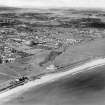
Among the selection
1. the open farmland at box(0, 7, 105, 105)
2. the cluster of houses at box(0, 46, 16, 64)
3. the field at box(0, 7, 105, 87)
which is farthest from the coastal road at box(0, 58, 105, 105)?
the cluster of houses at box(0, 46, 16, 64)

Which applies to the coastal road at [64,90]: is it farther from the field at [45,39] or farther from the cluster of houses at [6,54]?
the cluster of houses at [6,54]

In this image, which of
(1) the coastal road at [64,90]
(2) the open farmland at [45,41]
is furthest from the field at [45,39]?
(1) the coastal road at [64,90]

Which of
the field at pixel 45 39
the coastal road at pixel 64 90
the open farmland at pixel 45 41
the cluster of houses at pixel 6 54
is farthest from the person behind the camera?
the cluster of houses at pixel 6 54

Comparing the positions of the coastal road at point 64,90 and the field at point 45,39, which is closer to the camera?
the coastal road at point 64,90

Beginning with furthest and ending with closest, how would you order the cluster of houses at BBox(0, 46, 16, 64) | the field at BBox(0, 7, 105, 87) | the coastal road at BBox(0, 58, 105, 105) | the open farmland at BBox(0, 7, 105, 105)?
the cluster of houses at BBox(0, 46, 16, 64) → the field at BBox(0, 7, 105, 87) → the open farmland at BBox(0, 7, 105, 105) → the coastal road at BBox(0, 58, 105, 105)

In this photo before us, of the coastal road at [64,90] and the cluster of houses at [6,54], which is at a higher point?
the coastal road at [64,90]

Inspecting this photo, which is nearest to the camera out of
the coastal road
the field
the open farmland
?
the coastal road

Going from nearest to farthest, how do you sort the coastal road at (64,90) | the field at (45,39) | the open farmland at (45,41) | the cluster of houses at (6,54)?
the coastal road at (64,90)
the open farmland at (45,41)
the field at (45,39)
the cluster of houses at (6,54)

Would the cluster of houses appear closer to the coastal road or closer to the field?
the field
